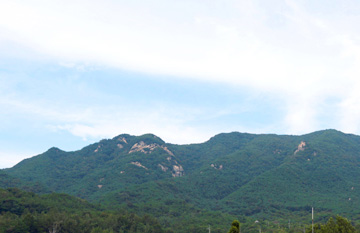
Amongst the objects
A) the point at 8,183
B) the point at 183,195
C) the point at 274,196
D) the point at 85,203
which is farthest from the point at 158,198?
the point at 8,183

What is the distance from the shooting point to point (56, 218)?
99000 millimetres

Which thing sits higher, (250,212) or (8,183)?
(8,183)

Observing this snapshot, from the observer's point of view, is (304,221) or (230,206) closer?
(304,221)

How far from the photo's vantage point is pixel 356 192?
620 ft

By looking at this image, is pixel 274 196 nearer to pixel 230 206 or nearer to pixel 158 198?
pixel 230 206

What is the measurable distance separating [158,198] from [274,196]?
62.4 m

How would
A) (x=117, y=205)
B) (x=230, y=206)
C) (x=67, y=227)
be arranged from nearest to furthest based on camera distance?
(x=67, y=227), (x=117, y=205), (x=230, y=206)

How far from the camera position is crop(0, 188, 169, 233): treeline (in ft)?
310

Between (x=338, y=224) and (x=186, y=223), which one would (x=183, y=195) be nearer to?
(x=186, y=223)

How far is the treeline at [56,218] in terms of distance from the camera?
310ft

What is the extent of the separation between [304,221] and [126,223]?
69962mm

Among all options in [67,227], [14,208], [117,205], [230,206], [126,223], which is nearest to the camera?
[67,227]

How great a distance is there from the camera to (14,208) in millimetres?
108312

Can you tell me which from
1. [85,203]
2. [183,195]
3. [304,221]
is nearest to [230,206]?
[183,195]
